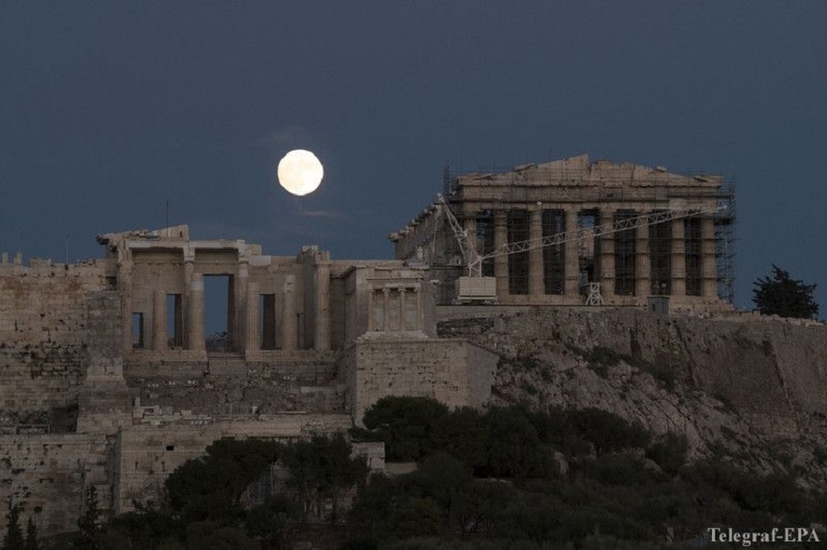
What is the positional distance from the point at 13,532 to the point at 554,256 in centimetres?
3368

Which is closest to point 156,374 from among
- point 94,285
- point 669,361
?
point 94,285

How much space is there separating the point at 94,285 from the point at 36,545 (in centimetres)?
1458

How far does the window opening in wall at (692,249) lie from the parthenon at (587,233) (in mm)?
37

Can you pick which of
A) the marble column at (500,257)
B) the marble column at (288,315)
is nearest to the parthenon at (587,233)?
the marble column at (500,257)

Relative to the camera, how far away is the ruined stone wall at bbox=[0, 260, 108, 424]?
3381 inches

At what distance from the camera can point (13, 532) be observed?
2982 inches

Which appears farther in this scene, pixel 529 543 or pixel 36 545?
pixel 36 545

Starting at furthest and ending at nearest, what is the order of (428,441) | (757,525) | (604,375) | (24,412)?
(604,375) → (24,412) → (428,441) → (757,525)

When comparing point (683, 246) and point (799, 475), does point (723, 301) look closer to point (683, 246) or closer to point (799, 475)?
point (683, 246)

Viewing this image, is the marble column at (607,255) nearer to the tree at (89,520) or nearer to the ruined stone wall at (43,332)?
the ruined stone wall at (43,332)

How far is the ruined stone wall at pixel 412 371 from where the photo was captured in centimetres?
8325

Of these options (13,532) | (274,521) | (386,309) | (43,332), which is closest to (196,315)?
(43,332)

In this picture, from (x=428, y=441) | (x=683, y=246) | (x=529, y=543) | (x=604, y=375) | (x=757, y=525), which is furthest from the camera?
(x=683, y=246)

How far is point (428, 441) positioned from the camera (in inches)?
3150
